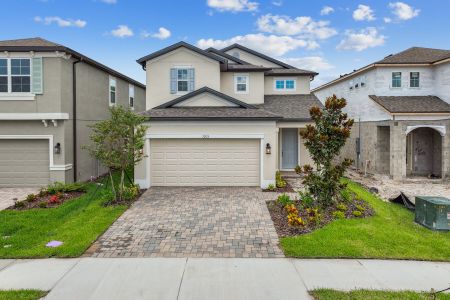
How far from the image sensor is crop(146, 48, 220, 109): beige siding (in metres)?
16.7

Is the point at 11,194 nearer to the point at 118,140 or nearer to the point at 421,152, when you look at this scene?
the point at 118,140

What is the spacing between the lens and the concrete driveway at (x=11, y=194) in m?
11.4

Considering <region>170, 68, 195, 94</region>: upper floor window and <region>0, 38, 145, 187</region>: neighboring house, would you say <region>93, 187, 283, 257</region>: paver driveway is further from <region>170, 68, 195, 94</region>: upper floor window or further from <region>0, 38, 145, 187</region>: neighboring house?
<region>170, 68, 195, 94</region>: upper floor window

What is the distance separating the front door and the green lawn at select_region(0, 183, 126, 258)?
9.76 metres

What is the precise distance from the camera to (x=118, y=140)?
38.5ft

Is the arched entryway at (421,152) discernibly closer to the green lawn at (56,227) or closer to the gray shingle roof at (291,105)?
the gray shingle roof at (291,105)

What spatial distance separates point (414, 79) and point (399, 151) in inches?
206

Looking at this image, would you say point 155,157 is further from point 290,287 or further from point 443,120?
point 443,120

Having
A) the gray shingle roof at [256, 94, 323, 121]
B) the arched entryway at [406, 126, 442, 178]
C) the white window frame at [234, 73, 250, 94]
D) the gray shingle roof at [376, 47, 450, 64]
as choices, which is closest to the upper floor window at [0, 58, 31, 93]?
the white window frame at [234, 73, 250, 94]

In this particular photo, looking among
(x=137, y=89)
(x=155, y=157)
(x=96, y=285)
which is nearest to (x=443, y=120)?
(x=155, y=157)

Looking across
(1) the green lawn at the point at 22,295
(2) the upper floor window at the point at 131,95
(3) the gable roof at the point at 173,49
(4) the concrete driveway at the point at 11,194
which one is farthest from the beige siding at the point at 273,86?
(1) the green lawn at the point at 22,295

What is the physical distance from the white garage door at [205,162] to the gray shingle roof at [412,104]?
8.70 meters

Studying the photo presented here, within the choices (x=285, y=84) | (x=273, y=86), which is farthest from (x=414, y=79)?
(x=273, y=86)

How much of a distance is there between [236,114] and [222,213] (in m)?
5.40
